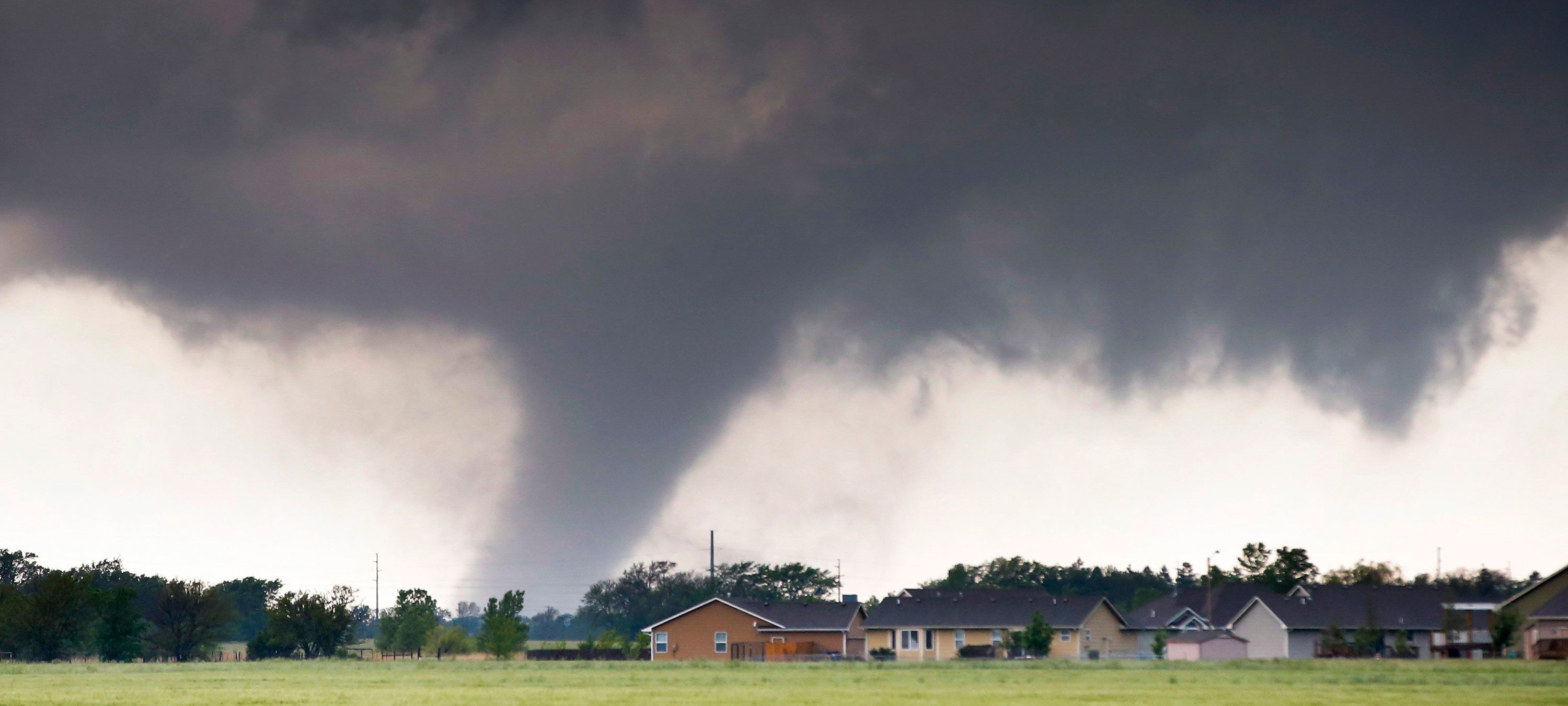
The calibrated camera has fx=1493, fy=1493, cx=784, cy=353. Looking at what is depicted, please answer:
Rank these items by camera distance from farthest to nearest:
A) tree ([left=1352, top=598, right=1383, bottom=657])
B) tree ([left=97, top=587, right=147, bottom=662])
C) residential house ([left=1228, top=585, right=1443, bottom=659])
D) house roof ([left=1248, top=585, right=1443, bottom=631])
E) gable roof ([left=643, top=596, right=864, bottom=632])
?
1. gable roof ([left=643, top=596, right=864, bottom=632])
2. house roof ([left=1248, top=585, right=1443, bottom=631])
3. residential house ([left=1228, top=585, right=1443, bottom=659])
4. tree ([left=97, top=587, right=147, bottom=662])
5. tree ([left=1352, top=598, right=1383, bottom=657])

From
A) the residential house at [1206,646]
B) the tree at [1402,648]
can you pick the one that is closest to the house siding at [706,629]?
the residential house at [1206,646]

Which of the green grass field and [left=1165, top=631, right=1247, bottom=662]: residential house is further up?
the green grass field

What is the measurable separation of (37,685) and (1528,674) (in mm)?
50568

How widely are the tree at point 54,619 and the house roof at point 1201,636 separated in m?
69.6

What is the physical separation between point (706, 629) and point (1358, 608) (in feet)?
149

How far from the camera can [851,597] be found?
406ft

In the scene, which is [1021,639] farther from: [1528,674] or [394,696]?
[394,696]

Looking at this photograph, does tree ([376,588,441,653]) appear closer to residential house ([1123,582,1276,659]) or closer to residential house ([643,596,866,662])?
residential house ([643,596,866,662])

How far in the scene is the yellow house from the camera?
10519 centimetres

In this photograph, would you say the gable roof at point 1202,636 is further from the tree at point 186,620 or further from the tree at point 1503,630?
the tree at point 186,620

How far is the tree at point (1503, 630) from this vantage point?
8194 centimetres

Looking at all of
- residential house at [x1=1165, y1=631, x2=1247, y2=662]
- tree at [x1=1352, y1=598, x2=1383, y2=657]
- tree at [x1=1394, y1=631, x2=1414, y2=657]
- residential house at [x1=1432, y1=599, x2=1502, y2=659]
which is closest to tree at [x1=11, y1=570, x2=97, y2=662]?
residential house at [x1=1165, y1=631, x2=1247, y2=662]

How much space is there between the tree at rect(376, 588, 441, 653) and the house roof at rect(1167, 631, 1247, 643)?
52923 millimetres

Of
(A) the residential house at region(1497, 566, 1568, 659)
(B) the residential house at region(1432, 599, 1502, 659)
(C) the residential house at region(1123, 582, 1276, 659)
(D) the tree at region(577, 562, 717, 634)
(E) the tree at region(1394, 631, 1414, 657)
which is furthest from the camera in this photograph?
(D) the tree at region(577, 562, 717, 634)
